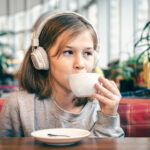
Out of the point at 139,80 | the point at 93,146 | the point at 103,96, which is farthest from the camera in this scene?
the point at 139,80

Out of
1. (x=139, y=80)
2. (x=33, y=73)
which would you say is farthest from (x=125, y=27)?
(x=33, y=73)

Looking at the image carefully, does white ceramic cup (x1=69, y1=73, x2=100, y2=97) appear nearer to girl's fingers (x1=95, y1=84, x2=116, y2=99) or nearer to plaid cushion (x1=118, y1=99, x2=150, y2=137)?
girl's fingers (x1=95, y1=84, x2=116, y2=99)

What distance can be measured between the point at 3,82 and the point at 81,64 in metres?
4.49

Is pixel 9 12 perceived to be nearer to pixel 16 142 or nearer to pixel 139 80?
pixel 139 80

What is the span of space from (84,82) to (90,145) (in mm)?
204

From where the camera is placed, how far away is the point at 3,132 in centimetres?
109

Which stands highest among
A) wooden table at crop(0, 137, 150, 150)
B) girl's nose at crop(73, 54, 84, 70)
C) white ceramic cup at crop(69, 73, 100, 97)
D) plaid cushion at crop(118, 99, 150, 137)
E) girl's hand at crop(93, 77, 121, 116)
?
girl's nose at crop(73, 54, 84, 70)

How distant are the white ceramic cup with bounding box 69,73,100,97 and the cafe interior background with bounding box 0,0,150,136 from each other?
1.33ft

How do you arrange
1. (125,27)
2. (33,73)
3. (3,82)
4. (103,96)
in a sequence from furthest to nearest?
(125,27), (3,82), (33,73), (103,96)

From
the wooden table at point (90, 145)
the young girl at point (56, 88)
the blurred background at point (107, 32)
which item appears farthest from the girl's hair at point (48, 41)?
the blurred background at point (107, 32)

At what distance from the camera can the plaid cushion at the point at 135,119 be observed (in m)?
1.23

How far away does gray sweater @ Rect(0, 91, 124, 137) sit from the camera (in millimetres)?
1091

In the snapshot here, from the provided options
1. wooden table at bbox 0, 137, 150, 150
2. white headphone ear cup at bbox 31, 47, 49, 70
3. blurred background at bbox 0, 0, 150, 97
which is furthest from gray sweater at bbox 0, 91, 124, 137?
blurred background at bbox 0, 0, 150, 97

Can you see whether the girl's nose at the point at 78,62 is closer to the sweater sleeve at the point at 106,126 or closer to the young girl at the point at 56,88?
the young girl at the point at 56,88
